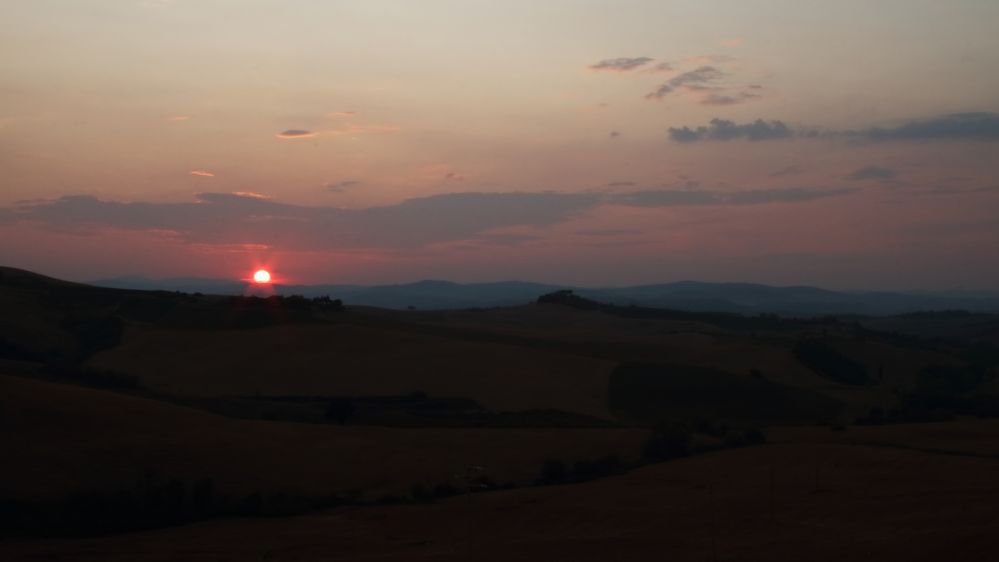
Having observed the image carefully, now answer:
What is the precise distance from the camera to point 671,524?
23.6m

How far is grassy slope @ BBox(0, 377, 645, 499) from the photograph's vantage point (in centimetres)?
2877

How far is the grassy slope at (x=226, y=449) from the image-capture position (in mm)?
28766

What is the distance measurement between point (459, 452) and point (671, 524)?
42.3 ft

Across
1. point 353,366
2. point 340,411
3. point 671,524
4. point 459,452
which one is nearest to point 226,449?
point 459,452

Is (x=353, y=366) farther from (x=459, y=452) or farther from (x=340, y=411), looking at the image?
(x=459, y=452)

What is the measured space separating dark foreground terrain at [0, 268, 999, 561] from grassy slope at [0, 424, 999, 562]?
0.39ft

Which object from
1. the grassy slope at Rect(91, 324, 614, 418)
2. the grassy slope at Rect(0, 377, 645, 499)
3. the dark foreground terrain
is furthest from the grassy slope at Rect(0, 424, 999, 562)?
the grassy slope at Rect(91, 324, 614, 418)

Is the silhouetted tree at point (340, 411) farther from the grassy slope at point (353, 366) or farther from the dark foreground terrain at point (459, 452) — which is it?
the grassy slope at point (353, 366)

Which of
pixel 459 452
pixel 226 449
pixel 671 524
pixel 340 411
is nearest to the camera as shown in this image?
pixel 671 524

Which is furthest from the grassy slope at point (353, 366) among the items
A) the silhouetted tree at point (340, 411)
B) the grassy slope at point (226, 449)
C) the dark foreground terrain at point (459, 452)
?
the grassy slope at point (226, 449)

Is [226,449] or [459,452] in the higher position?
[226,449]

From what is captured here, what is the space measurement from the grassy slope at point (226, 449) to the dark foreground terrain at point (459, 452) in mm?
113

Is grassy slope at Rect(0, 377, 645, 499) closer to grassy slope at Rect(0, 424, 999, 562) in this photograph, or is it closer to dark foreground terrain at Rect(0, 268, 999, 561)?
dark foreground terrain at Rect(0, 268, 999, 561)

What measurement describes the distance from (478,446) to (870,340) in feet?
210
